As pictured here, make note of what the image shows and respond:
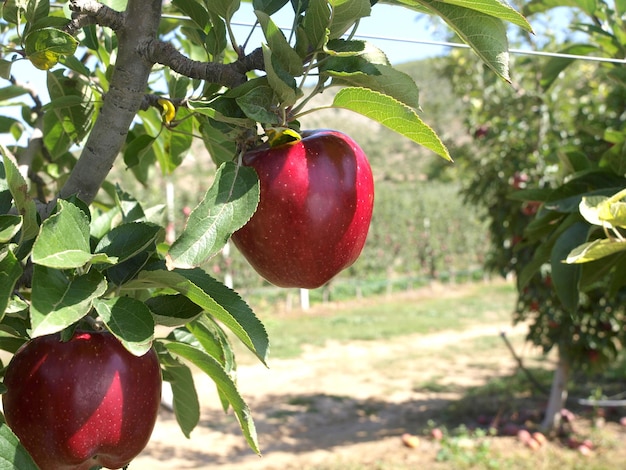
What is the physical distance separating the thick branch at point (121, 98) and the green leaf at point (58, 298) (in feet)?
0.38

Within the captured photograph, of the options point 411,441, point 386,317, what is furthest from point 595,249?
point 386,317

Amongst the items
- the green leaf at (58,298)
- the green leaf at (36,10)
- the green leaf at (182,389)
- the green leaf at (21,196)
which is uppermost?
the green leaf at (36,10)

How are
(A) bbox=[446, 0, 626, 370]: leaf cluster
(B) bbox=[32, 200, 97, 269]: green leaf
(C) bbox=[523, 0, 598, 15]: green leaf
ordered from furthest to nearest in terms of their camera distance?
(A) bbox=[446, 0, 626, 370]: leaf cluster → (C) bbox=[523, 0, 598, 15]: green leaf → (B) bbox=[32, 200, 97, 269]: green leaf

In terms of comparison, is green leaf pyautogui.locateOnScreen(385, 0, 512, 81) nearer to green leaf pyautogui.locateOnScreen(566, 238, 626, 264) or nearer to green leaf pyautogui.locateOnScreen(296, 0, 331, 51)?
green leaf pyautogui.locateOnScreen(296, 0, 331, 51)

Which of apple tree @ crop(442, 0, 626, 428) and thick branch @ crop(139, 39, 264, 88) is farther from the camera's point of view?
apple tree @ crop(442, 0, 626, 428)

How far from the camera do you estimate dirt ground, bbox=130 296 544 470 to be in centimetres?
395

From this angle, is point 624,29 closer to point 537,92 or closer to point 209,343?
point 209,343

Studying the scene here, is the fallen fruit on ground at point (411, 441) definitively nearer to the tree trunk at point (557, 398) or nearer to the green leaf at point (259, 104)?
the tree trunk at point (557, 398)

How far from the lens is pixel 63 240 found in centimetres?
48

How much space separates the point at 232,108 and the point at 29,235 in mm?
205

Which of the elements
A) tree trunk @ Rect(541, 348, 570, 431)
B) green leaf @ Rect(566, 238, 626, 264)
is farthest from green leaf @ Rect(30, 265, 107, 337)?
tree trunk @ Rect(541, 348, 570, 431)

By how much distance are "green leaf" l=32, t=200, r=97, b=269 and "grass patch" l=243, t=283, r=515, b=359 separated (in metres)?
6.58

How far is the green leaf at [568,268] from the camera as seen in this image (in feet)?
2.89

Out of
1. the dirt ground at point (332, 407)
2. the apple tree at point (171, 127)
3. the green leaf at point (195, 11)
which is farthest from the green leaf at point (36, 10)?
the dirt ground at point (332, 407)
